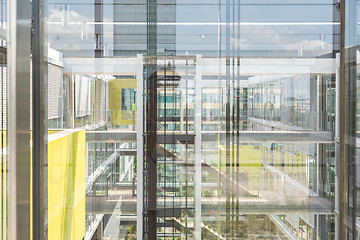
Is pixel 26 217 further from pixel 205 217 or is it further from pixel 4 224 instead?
pixel 205 217

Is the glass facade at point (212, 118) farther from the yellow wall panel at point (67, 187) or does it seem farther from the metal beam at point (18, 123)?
the metal beam at point (18, 123)

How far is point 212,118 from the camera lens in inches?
48.6

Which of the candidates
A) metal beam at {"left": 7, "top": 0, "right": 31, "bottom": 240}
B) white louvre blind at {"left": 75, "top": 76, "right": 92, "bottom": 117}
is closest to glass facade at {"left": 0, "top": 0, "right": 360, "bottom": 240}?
white louvre blind at {"left": 75, "top": 76, "right": 92, "bottom": 117}

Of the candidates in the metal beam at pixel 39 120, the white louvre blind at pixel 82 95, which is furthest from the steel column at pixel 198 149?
the metal beam at pixel 39 120

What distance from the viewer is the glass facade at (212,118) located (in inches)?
48.3

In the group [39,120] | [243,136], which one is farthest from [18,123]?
[243,136]

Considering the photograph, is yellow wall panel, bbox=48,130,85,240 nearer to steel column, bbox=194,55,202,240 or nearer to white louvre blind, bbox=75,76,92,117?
white louvre blind, bbox=75,76,92,117

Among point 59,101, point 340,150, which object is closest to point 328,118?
point 340,150

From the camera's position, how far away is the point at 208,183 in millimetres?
1258

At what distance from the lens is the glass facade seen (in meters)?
1.23

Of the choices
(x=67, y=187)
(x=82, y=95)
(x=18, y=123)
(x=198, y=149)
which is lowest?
(x=67, y=187)

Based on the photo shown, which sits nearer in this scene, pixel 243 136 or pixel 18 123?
pixel 18 123

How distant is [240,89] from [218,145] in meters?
0.25

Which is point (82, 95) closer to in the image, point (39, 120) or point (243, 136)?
point (39, 120)
